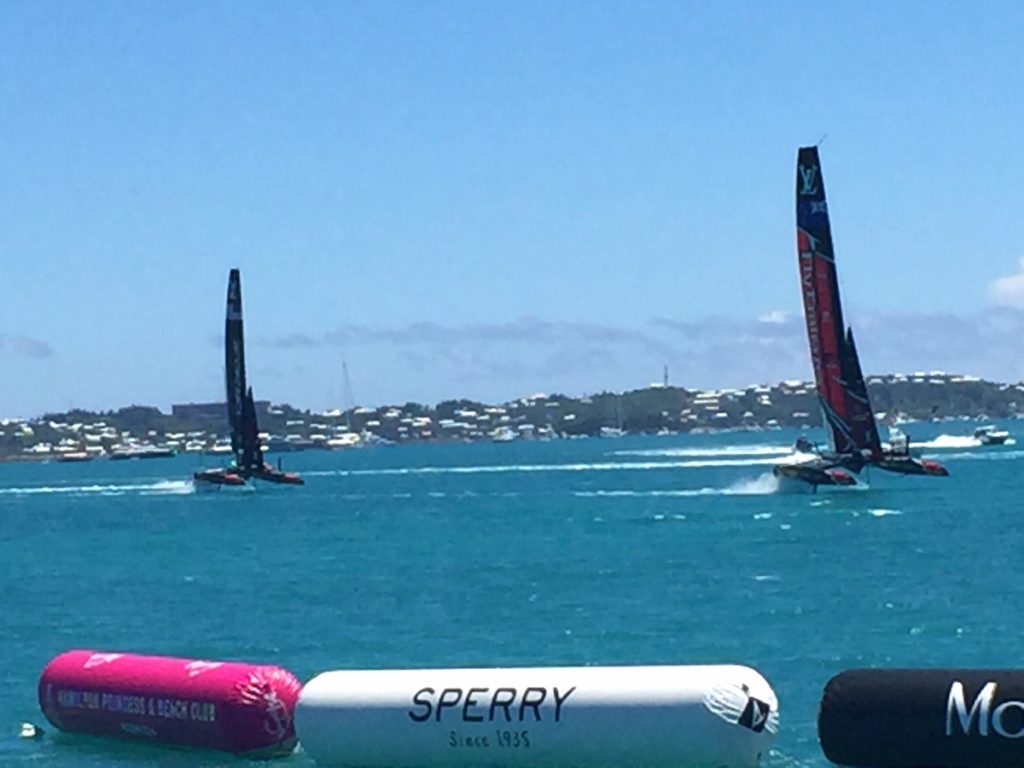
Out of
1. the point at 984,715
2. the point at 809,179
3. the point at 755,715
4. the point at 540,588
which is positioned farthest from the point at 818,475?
the point at 984,715

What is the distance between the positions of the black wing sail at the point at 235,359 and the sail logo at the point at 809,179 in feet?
162

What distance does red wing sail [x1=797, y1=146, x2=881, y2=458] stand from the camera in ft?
329

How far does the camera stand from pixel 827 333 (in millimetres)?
101875

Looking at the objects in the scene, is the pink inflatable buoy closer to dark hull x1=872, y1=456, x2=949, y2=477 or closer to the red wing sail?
the red wing sail

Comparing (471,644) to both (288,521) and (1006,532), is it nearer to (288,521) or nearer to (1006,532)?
(1006,532)

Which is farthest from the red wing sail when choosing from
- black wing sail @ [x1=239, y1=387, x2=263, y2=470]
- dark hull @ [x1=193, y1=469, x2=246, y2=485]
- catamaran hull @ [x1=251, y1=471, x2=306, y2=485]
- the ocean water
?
dark hull @ [x1=193, y1=469, x2=246, y2=485]

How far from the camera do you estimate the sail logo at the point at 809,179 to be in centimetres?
10000

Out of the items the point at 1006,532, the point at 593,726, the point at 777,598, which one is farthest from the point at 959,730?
the point at 1006,532

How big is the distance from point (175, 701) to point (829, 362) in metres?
75.0

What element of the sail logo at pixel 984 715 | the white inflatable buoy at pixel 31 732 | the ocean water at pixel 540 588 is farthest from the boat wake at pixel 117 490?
the sail logo at pixel 984 715

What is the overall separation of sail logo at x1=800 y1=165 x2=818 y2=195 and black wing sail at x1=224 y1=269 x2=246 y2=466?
162ft

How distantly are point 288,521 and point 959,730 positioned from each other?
263 feet

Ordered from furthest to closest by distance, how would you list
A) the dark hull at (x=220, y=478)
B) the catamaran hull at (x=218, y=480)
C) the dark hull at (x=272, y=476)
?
the dark hull at (x=272, y=476)
the catamaran hull at (x=218, y=480)
the dark hull at (x=220, y=478)

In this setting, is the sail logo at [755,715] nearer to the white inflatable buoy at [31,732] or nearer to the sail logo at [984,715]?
the sail logo at [984,715]
